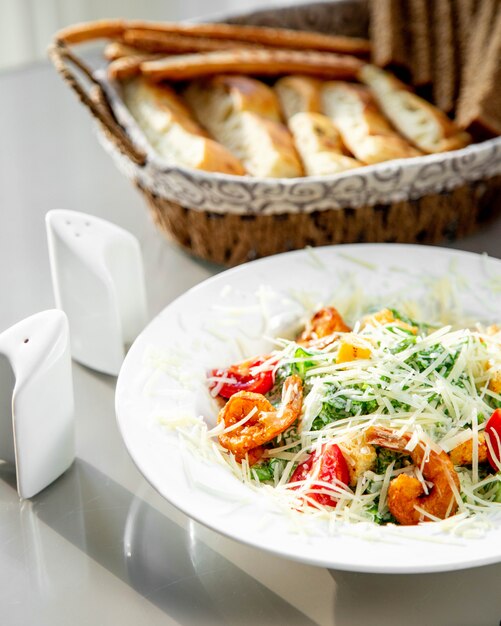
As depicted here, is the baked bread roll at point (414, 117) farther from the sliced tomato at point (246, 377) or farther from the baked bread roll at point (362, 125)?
the sliced tomato at point (246, 377)

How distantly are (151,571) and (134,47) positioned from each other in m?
1.11

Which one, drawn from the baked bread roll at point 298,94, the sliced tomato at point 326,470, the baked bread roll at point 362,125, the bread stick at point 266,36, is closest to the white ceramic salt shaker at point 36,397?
the sliced tomato at point 326,470

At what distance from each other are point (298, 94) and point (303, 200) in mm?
389

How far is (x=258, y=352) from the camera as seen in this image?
1.31 m

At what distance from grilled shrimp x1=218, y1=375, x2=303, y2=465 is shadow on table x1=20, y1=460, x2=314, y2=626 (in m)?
0.14

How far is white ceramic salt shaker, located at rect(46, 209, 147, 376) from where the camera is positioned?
4.38ft

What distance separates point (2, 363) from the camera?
113 centimetres

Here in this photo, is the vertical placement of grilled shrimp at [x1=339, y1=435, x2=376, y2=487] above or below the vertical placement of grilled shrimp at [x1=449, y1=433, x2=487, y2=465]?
above

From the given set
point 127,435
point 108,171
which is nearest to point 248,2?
point 108,171

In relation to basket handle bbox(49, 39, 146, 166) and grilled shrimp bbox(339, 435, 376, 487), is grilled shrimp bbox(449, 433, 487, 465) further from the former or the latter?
basket handle bbox(49, 39, 146, 166)

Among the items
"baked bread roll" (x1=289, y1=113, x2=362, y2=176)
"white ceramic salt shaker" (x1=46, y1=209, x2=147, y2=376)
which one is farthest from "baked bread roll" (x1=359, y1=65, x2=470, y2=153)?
"white ceramic salt shaker" (x1=46, y1=209, x2=147, y2=376)

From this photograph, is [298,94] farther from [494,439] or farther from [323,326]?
[494,439]

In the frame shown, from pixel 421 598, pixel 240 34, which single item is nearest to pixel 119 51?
pixel 240 34

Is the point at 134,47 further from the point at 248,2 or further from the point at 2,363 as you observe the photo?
the point at 248,2
